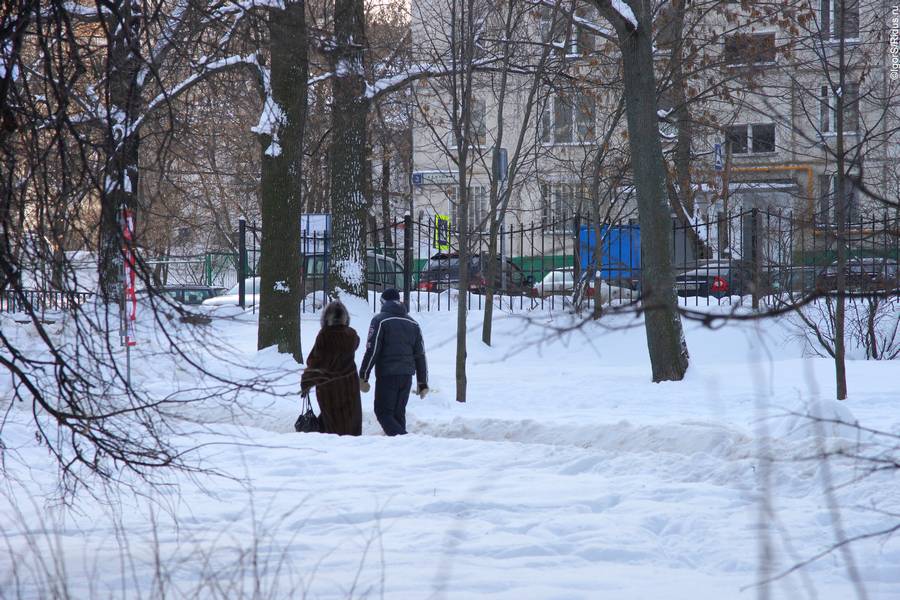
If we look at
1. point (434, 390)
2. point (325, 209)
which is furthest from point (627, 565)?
point (325, 209)

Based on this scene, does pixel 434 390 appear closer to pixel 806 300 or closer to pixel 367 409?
pixel 367 409

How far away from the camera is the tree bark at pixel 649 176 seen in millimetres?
13586

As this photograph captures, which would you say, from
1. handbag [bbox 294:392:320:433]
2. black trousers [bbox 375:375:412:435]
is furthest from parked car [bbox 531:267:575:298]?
handbag [bbox 294:392:320:433]

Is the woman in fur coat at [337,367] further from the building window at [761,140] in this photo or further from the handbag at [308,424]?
the building window at [761,140]

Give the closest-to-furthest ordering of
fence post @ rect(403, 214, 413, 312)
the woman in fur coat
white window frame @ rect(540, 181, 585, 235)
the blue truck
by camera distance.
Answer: the woman in fur coat
the blue truck
fence post @ rect(403, 214, 413, 312)
white window frame @ rect(540, 181, 585, 235)

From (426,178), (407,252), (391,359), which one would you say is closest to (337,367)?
(391,359)

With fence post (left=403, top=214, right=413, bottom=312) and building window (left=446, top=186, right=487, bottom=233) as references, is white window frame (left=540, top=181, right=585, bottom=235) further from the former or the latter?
fence post (left=403, top=214, right=413, bottom=312)

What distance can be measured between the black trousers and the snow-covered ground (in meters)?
0.74

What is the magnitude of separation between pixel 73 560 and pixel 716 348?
42.6ft

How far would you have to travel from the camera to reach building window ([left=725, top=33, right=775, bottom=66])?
51.2ft

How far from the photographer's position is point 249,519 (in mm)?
6527

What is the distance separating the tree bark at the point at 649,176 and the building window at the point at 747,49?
224 centimetres

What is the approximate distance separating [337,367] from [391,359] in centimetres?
64

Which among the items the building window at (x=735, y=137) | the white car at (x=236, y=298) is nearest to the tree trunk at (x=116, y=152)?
the building window at (x=735, y=137)
